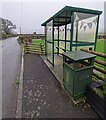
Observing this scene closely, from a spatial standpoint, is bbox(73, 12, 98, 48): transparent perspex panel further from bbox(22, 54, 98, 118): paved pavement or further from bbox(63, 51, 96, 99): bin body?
bbox(22, 54, 98, 118): paved pavement

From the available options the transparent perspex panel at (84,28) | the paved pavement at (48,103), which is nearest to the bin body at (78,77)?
the paved pavement at (48,103)

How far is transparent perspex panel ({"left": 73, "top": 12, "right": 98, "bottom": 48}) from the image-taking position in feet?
16.4

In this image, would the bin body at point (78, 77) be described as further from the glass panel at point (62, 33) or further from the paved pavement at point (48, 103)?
the glass panel at point (62, 33)

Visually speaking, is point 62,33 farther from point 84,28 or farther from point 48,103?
point 48,103

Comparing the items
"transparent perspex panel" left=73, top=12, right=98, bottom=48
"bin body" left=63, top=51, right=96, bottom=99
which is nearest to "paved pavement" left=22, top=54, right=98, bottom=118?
"bin body" left=63, top=51, right=96, bottom=99

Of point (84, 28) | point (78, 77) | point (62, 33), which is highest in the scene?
point (62, 33)

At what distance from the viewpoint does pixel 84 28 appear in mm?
5324

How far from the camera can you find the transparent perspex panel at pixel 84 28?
16.4 feet

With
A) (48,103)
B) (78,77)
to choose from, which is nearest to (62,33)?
(78,77)

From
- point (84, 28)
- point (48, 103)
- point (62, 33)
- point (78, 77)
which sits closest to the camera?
point (78, 77)

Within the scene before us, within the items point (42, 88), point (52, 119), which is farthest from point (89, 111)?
point (42, 88)

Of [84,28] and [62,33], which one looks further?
[62,33]

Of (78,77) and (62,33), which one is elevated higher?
(62,33)

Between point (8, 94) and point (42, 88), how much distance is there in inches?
47.2
